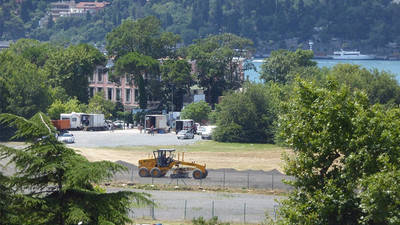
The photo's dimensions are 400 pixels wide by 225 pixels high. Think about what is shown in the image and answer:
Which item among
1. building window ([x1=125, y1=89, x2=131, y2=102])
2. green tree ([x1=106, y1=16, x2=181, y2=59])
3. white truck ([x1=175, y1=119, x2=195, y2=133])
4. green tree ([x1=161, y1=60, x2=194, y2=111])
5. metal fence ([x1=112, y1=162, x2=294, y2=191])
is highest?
green tree ([x1=106, y1=16, x2=181, y2=59])

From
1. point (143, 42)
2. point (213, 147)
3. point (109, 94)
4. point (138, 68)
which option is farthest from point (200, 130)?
point (109, 94)

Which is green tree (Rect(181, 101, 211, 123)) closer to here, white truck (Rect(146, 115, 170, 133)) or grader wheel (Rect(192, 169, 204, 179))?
white truck (Rect(146, 115, 170, 133))

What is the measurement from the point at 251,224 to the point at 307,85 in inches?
541

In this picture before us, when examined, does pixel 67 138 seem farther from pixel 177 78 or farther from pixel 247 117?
pixel 177 78

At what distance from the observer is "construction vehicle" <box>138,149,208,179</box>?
4903 centimetres

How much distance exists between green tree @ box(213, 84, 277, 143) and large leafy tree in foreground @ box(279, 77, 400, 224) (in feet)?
172

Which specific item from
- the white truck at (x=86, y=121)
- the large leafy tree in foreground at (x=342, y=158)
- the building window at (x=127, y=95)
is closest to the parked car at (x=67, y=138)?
the white truck at (x=86, y=121)

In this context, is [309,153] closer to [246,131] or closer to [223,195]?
[223,195]

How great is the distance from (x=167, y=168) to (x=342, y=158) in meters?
28.1

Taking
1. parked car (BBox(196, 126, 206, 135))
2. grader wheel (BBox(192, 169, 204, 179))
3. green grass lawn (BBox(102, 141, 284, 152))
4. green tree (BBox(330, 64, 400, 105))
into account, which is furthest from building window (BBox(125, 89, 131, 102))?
grader wheel (BBox(192, 169, 204, 179))

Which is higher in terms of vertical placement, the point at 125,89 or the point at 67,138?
the point at 125,89

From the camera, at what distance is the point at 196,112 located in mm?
91000

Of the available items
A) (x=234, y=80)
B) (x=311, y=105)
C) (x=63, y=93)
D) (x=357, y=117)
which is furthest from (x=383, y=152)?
(x=234, y=80)

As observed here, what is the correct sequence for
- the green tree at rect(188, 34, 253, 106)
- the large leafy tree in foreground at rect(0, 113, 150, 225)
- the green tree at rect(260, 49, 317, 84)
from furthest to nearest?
the green tree at rect(260, 49, 317, 84) < the green tree at rect(188, 34, 253, 106) < the large leafy tree in foreground at rect(0, 113, 150, 225)
